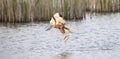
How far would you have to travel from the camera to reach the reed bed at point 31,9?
685 inches

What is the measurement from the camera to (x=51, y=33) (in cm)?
1502

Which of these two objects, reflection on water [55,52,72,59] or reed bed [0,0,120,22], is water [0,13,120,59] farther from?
reed bed [0,0,120,22]

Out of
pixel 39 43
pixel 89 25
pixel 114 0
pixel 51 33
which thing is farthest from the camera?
pixel 114 0

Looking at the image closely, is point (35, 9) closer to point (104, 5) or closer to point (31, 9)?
point (31, 9)

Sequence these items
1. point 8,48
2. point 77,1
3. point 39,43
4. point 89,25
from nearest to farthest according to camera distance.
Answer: point 8,48
point 39,43
point 89,25
point 77,1

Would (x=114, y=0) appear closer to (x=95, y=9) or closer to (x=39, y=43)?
(x=95, y=9)

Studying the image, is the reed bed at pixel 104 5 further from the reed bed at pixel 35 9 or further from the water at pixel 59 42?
the water at pixel 59 42

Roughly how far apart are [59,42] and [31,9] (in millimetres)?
4820

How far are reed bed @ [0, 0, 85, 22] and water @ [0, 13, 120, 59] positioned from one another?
1.94 ft

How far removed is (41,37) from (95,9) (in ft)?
27.5

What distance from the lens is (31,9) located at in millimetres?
17656

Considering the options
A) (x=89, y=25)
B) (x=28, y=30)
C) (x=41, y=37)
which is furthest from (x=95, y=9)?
(x=41, y=37)

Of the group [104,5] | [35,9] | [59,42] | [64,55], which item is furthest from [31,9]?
[64,55]

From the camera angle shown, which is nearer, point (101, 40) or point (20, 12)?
point (101, 40)
